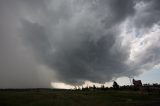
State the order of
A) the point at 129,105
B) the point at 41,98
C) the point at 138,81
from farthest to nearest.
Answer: the point at 138,81 < the point at 41,98 < the point at 129,105

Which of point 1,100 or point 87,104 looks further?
point 87,104

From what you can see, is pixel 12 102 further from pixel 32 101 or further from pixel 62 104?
pixel 62 104

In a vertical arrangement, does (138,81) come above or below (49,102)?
above

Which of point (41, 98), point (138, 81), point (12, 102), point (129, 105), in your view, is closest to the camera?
point (12, 102)

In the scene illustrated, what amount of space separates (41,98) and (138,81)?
119381 mm

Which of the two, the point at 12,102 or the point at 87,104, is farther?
the point at 87,104

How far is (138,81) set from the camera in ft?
576

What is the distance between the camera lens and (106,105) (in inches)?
2633

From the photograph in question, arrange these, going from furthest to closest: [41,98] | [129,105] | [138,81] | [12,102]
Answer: [138,81]
[41,98]
[129,105]
[12,102]

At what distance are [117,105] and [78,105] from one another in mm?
10379

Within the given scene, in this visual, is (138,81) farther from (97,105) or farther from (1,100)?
(1,100)

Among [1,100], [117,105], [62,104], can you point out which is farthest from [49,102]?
[117,105]

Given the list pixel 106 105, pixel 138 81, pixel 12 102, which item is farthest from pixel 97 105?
pixel 138 81

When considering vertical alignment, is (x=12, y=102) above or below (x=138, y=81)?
below
